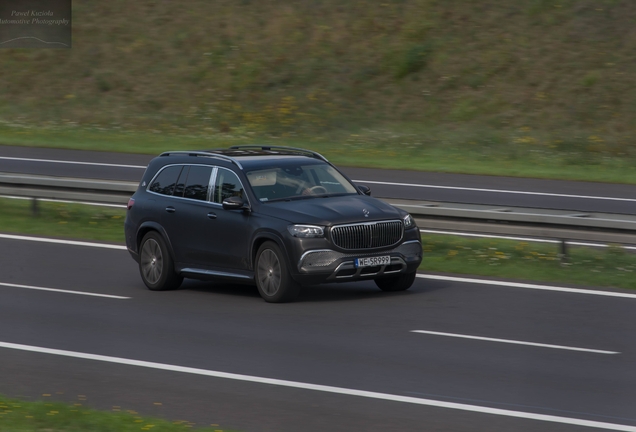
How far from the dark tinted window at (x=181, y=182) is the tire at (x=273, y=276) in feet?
5.87

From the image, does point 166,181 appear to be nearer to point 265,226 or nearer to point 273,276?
point 265,226

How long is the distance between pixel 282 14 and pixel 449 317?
102 feet

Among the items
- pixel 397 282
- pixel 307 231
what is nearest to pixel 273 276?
pixel 307 231

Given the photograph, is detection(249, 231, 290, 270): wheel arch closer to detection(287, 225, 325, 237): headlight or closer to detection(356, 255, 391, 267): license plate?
detection(287, 225, 325, 237): headlight

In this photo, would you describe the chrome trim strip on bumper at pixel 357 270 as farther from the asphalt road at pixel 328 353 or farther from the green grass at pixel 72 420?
the green grass at pixel 72 420

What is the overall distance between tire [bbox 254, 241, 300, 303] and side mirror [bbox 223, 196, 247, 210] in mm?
575

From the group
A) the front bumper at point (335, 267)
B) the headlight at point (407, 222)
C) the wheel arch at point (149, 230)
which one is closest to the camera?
the front bumper at point (335, 267)

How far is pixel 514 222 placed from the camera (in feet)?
49.8

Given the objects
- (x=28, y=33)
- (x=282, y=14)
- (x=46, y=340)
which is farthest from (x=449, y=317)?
(x=28, y=33)

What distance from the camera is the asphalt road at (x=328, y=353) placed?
26.6 ft

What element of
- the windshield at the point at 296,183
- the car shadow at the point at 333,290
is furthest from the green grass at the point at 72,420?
the windshield at the point at 296,183

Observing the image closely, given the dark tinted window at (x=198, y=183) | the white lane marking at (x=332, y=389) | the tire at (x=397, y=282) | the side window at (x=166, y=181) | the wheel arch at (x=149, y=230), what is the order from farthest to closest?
the side window at (x=166, y=181), the wheel arch at (x=149, y=230), the dark tinted window at (x=198, y=183), the tire at (x=397, y=282), the white lane marking at (x=332, y=389)

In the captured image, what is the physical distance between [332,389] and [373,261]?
4.05 m

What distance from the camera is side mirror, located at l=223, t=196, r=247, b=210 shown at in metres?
13.1
